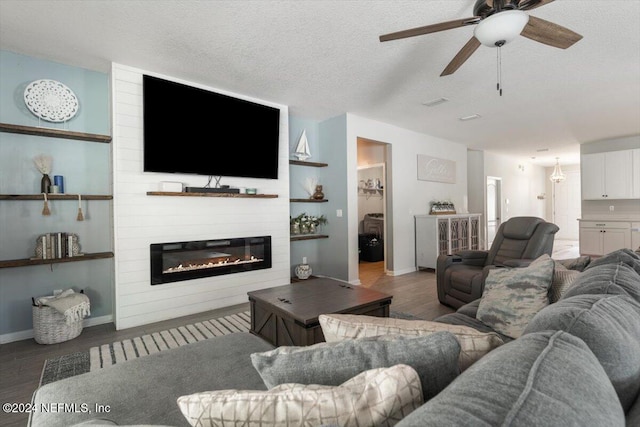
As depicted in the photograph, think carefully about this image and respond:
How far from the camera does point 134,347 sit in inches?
105

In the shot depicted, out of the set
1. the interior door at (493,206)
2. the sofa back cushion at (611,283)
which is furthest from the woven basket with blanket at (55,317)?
the interior door at (493,206)

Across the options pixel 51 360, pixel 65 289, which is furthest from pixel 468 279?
pixel 65 289

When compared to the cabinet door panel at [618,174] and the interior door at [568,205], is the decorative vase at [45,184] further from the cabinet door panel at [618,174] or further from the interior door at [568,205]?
the interior door at [568,205]

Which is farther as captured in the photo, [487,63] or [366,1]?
[487,63]

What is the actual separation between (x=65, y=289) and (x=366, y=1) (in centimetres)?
376

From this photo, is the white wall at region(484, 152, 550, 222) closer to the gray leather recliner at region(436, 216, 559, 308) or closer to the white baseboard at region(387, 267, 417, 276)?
the white baseboard at region(387, 267, 417, 276)

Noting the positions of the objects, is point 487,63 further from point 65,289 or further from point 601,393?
point 65,289

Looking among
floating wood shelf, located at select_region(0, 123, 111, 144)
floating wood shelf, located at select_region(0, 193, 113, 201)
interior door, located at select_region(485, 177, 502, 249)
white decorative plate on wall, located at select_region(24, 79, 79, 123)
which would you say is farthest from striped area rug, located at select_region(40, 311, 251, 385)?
interior door, located at select_region(485, 177, 502, 249)

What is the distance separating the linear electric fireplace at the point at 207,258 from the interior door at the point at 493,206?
6.65 metres

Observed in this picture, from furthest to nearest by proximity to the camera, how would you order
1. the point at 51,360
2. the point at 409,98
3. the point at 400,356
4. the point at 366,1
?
the point at 409,98
the point at 51,360
the point at 366,1
the point at 400,356

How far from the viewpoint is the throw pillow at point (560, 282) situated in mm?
1756

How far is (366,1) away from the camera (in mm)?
2186

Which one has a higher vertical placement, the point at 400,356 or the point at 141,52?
the point at 141,52

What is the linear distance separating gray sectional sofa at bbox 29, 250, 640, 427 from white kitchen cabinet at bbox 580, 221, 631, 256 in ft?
20.8
